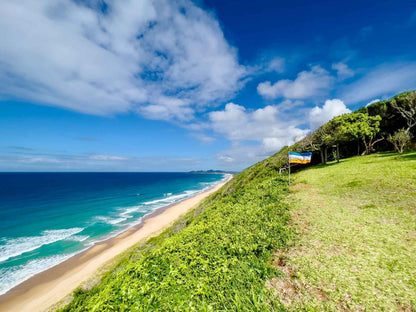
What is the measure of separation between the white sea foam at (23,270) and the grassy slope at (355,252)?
25478mm

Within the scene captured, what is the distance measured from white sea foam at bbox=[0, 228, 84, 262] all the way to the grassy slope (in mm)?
32464

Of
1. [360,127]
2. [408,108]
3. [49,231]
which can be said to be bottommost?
[49,231]

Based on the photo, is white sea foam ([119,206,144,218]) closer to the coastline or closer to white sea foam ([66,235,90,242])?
white sea foam ([66,235,90,242])

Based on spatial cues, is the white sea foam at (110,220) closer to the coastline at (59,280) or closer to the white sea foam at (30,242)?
the white sea foam at (30,242)

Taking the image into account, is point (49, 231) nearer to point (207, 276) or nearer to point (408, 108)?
point (207, 276)

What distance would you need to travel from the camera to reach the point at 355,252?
5879 millimetres

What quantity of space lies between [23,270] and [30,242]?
27.6 feet

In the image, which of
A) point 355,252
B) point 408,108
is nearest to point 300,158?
point 355,252

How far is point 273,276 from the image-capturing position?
5.20 meters

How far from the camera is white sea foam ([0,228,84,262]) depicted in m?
22.2

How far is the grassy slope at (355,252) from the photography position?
14.1ft

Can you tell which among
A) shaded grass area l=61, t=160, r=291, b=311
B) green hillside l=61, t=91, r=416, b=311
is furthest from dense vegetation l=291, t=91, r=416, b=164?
shaded grass area l=61, t=160, r=291, b=311

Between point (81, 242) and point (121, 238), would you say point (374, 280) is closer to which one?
point (121, 238)

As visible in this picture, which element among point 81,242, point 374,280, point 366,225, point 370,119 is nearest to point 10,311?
point 81,242
